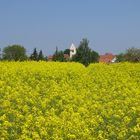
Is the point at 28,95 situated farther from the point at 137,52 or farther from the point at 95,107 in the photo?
the point at 137,52

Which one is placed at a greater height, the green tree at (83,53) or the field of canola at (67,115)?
the green tree at (83,53)

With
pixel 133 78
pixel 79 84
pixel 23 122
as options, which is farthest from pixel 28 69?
pixel 23 122

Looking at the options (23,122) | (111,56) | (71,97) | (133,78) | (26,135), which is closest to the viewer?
(26,135)

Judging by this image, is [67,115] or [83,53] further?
[83,53]

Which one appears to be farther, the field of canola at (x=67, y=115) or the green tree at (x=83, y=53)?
the green tree at (x=83, y=53)

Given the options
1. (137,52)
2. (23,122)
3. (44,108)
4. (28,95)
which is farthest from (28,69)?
(137,52)

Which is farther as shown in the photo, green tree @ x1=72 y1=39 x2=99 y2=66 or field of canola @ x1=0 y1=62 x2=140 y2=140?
green tree @ x1=72 y1=39 x2=99 y2=66

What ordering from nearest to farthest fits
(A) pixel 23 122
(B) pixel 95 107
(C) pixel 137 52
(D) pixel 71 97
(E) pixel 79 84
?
(A) pixel 23 122 → (B) pixel 95 107 → (D) pixel 71 97 → (E) pixel 79 84 → (C) pixel 137 52

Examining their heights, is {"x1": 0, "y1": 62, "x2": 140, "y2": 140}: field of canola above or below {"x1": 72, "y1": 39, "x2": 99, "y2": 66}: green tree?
below

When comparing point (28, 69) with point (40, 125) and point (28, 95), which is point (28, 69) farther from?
point (40, 125)

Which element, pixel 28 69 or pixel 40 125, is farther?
pixel 28 69

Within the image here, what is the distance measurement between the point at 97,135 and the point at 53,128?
632 millimetres

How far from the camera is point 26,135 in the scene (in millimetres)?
7734

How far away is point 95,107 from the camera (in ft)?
33.7
